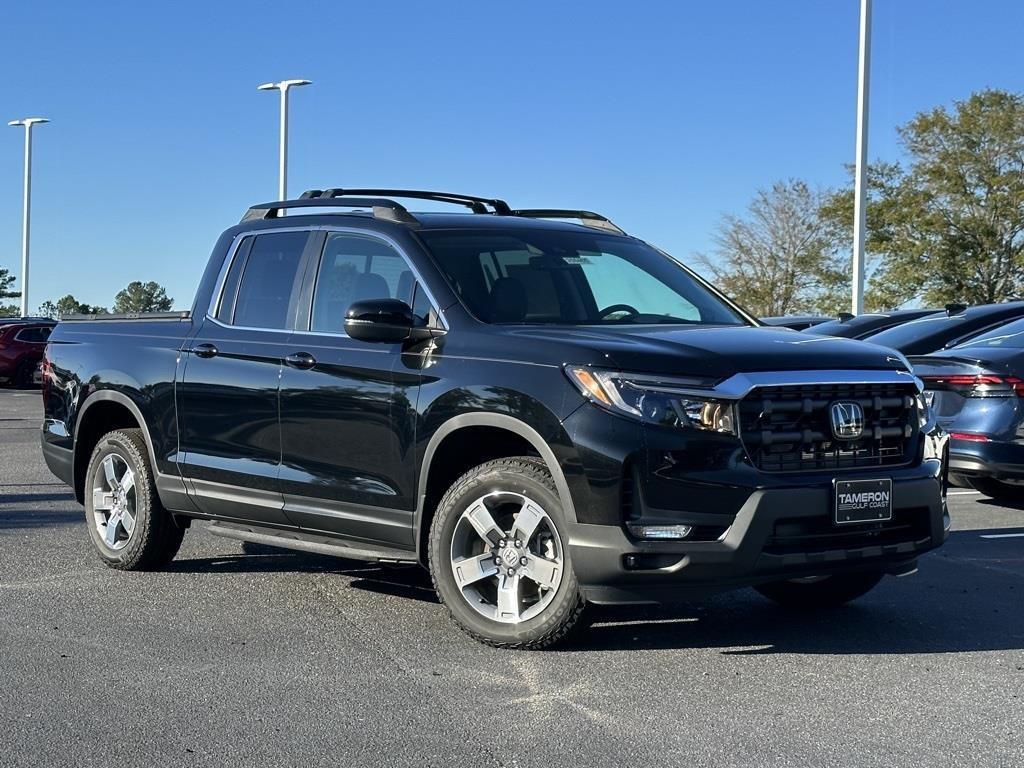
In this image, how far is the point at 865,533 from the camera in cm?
552

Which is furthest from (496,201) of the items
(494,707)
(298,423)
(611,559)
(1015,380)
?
(1015,380)

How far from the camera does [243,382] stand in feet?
22.1

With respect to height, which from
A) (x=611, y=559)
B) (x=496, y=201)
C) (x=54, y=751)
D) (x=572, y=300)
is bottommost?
(x=54, y=751)

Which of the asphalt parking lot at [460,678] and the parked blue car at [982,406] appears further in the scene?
the parked blue car at [982,406]

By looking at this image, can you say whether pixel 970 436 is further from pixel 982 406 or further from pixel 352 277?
pixel 352 277

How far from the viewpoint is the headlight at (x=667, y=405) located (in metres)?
5.20

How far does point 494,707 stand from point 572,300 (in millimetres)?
2221

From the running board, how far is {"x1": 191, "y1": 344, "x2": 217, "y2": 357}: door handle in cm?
85

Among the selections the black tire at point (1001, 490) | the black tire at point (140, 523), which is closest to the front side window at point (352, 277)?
the black tire at point (140, 523)

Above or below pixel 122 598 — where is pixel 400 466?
above

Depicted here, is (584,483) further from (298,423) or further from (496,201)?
(496,201)

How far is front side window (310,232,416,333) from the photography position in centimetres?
638

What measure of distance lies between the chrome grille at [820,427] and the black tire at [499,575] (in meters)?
0.82

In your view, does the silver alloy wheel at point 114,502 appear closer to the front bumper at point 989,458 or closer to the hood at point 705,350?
the hood at point 705,350
